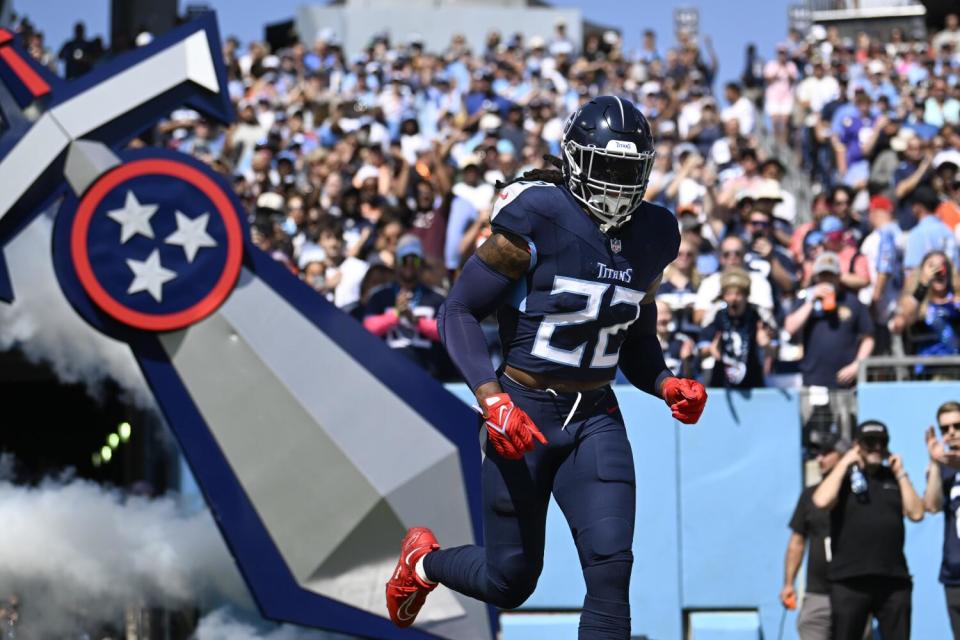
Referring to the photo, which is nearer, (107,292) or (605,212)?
(605,212)

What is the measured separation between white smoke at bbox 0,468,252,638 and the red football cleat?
12.2 ft

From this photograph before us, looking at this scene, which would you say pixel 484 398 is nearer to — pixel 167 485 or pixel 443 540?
pixel 443 540

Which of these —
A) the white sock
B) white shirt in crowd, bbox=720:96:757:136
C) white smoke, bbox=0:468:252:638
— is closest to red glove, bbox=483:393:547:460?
the white sock

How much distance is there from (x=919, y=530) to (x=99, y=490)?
522cm

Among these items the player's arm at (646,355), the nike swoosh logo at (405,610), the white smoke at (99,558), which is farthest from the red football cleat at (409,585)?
the white smoke at (99,558)

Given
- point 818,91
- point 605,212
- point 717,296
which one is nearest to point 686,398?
point 605,212

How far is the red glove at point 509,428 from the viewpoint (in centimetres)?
478

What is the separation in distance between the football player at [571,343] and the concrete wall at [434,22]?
19.8 metres

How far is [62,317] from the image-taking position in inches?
400

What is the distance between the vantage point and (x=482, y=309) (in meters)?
5.18

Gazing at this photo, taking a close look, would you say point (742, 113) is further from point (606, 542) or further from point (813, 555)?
point (606, 542)

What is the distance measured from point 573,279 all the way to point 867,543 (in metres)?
3.73

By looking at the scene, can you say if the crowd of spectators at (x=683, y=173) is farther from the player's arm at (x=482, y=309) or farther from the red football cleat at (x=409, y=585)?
the red football cleat at (x=409, y=585)

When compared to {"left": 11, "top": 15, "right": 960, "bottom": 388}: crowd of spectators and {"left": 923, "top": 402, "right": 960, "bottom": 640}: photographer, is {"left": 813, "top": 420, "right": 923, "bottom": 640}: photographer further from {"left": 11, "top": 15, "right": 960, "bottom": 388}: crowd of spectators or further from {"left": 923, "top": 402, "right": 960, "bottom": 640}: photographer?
{"left": 11, "top": 15, "right": 960, "bottom": 388}: crowd of spectators
